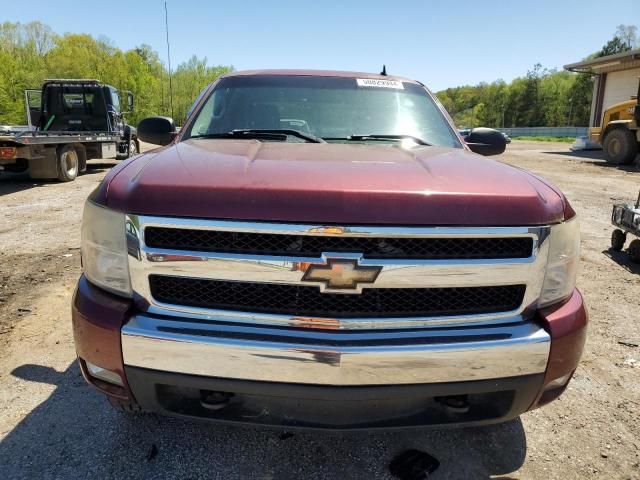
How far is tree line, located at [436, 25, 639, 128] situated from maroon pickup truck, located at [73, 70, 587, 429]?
234 feet

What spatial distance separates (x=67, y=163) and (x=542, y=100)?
296ft

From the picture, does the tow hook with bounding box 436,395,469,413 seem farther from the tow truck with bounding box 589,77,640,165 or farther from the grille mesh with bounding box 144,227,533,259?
the tow truck with bounding box 589,77,640,165

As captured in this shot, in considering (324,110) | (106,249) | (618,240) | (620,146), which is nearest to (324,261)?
(106,249)

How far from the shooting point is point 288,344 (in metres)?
1.60

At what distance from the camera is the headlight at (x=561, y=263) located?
5.72 feet

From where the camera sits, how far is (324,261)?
1587 mm

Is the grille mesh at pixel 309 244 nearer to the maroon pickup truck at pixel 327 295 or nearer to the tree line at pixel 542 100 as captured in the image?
the maroon pickup truck at pixel 327 295

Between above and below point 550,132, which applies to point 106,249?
above

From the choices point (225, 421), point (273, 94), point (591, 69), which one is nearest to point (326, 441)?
point (225, 421)

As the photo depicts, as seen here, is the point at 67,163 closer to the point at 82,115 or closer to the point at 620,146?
the point at 82,115

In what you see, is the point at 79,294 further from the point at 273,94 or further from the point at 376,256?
the point at 273,94

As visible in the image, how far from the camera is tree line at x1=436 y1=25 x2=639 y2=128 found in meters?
74.8

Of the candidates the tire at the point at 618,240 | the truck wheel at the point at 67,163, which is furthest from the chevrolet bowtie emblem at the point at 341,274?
the truck wheel at the point at 67,163

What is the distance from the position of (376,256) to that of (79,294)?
1.15m
